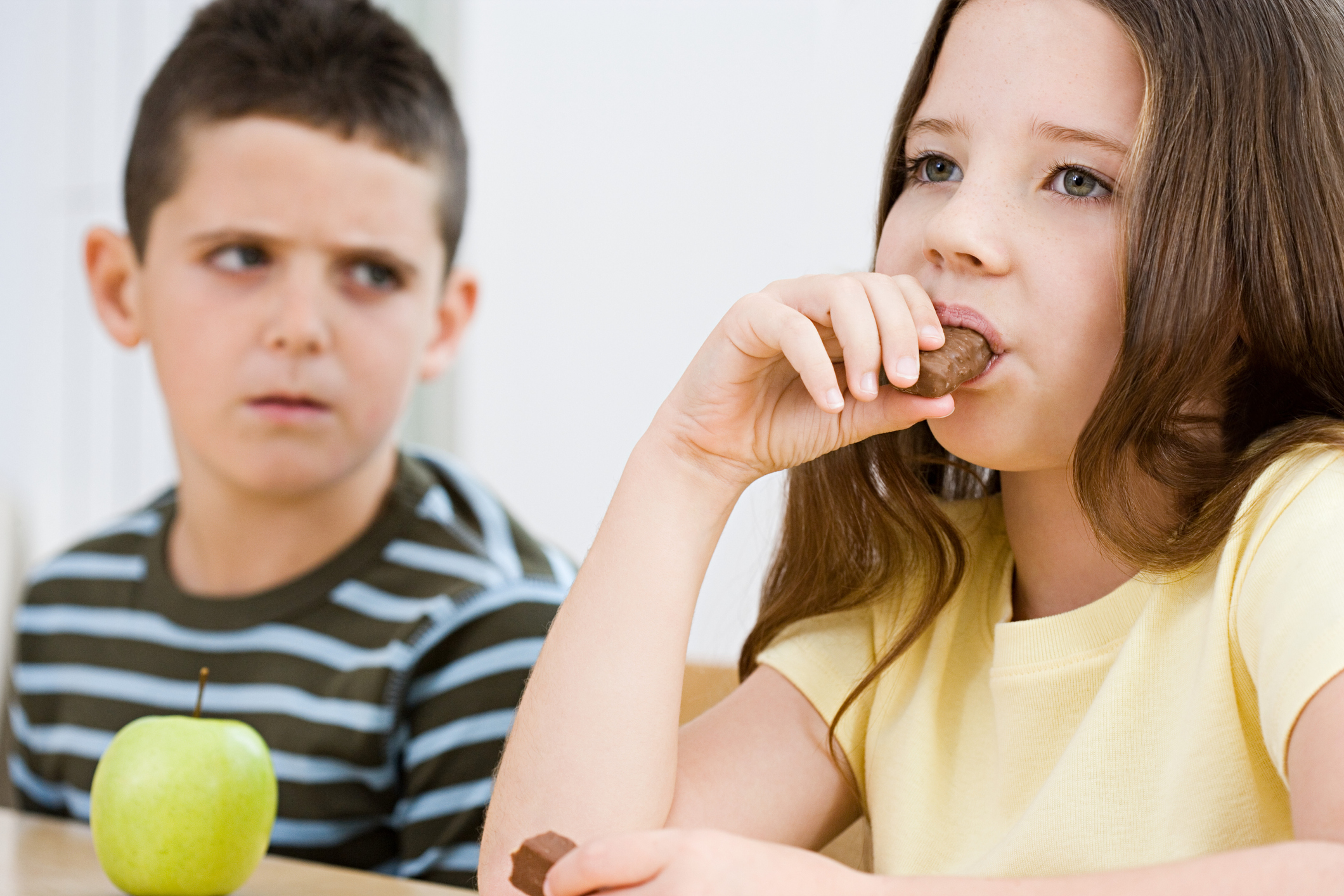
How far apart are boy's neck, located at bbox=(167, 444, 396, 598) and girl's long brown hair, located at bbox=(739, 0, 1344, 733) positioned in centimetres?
87

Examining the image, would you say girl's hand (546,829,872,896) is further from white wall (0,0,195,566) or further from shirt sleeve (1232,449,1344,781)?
white wall (0,0,195,566)

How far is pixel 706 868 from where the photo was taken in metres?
0.56

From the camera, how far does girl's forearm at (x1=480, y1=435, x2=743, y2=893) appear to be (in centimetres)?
78

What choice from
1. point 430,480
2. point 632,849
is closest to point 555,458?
point 430,480

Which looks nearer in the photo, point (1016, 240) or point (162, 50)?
point (1016, 240)

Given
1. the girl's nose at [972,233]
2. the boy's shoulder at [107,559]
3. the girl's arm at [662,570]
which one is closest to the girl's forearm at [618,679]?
the girl's arm at [662,570]

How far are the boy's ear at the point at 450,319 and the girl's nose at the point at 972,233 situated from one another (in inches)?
33.0

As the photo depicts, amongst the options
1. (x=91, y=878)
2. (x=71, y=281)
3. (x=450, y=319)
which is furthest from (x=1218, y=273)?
(x=71, y=281)

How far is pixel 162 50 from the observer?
2689mm

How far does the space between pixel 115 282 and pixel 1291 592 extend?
1.34 metres

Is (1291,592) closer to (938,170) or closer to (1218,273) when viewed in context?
(1218,273)

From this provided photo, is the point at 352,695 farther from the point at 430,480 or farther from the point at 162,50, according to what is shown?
the point at 162,50

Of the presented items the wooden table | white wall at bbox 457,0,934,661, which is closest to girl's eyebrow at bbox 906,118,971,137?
the wooden table

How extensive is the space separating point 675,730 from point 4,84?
2455mm
